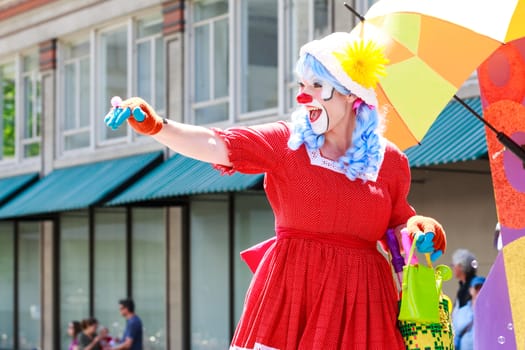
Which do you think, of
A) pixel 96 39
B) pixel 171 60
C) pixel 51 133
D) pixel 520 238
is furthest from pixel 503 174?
pixel 51 133

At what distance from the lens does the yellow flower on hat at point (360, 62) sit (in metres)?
4.45

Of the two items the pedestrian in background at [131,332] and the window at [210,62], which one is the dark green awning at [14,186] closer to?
the window at [210,62]

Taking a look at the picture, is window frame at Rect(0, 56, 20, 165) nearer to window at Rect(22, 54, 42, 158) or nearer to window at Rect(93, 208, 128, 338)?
window at Rect(22, 54, 42, 158)

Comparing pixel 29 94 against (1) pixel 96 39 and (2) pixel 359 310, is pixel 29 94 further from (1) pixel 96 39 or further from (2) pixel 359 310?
(2) pixel 359 310

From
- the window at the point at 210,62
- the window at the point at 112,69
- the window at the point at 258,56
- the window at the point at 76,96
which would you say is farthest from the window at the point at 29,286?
the window at the point at 258,56

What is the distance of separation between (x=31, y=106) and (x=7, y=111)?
4.64 ft

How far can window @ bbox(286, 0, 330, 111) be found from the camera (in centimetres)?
1458

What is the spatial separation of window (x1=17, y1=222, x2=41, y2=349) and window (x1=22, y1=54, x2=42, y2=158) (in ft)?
4.97

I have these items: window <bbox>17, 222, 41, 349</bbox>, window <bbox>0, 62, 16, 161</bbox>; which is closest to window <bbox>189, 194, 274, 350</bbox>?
window <bbox>17, 222, 41, 349</bbox>

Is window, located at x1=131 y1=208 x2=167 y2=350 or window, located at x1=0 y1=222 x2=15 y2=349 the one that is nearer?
window, located at x1=131 y1=208 x2=167 y2=350

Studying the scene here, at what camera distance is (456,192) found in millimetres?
13148

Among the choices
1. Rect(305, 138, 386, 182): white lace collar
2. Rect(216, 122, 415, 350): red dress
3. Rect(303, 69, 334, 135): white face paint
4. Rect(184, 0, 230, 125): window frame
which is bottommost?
Rect(216, 122, 415, 350): red dress

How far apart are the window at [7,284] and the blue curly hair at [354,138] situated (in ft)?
60.7

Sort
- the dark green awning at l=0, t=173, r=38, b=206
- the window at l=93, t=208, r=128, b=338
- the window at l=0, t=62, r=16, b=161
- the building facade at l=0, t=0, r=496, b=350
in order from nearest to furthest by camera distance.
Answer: the building facade at l=0, t=0, r=496, b=350, the window at l=93, t=208, r=128, b=338, the dark green awning at l=0, t=173, r=38, b=206, the window at l=0, t=62, r=16, b=161
